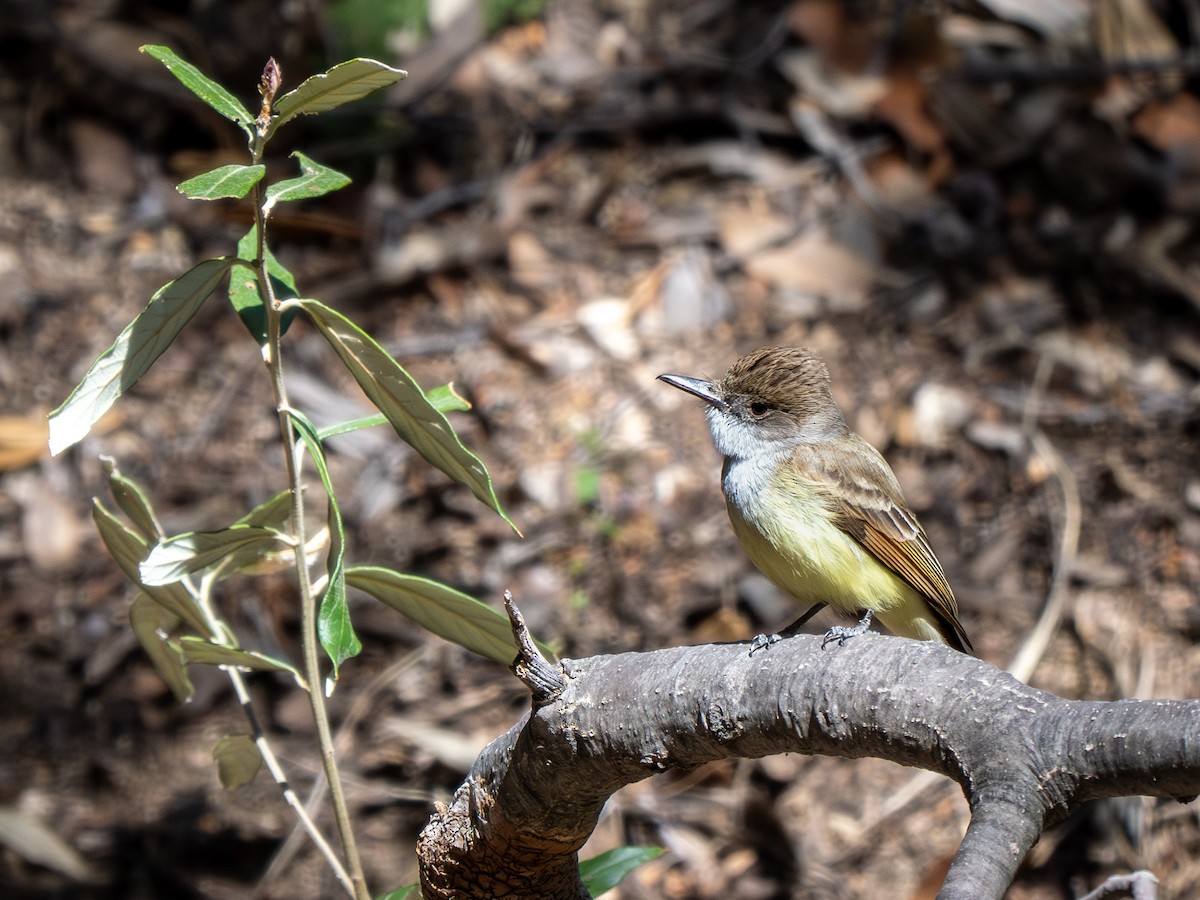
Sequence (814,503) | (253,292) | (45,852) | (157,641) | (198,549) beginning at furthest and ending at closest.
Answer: (45,852), (814,503), (157,641), (253,292), (198,549)

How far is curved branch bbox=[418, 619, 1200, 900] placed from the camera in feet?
5.43

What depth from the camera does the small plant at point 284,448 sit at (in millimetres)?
1803

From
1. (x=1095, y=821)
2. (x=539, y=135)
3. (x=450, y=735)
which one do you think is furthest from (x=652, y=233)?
(x=1095, y=821)

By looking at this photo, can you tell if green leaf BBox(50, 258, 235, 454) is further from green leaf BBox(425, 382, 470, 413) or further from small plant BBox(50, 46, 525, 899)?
green leaf BBox(425, 382, 470, 413)

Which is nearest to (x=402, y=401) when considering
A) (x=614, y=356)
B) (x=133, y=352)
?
(x=133, y=352)

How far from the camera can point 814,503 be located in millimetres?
3865

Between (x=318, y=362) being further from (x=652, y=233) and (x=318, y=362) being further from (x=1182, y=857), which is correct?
(x=1182, y=857)

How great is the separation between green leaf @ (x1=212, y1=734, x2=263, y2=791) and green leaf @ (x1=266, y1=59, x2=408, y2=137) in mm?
1209

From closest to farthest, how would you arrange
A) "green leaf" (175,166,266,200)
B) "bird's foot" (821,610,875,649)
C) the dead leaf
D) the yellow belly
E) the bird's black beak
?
"green leaf" (175,166,266,200) → "bird's foot" (821,610,875,649) → the yellow belly → the bird's black beak → the dead leaf

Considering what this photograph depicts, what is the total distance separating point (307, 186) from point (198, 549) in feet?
2.11

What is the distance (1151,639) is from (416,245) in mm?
3899

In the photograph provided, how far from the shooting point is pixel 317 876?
4.82 meters

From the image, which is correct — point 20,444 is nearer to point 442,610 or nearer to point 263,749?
point 263,749

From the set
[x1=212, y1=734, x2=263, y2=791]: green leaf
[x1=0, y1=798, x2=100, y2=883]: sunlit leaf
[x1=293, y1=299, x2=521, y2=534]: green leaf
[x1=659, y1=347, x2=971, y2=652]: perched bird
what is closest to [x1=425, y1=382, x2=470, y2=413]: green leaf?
[x1=293, y1=299, x2=521, y2=534]: green leaf
